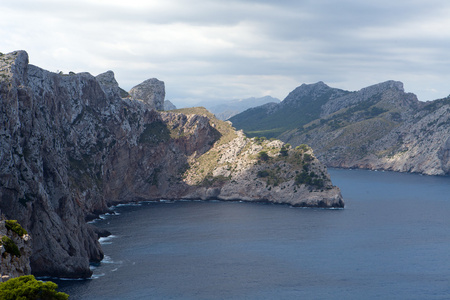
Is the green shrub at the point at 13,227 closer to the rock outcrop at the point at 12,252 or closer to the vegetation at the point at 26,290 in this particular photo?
the rock outcrop at the point at 12,252

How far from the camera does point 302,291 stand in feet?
366

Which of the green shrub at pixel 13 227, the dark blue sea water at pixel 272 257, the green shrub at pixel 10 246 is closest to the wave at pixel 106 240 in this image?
the dark blue sea water at pixel 272 257

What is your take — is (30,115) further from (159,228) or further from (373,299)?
(373,299)

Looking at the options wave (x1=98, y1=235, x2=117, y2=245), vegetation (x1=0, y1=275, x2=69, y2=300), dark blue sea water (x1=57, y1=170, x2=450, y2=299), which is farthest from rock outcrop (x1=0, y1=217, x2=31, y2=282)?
wave (x1=98, y1=235, x2=117, y2=245)

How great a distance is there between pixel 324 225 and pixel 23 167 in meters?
98.2

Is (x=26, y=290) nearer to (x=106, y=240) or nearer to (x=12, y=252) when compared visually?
(x=12, y=252)

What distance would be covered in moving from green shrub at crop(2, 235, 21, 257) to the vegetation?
14100 millimetres

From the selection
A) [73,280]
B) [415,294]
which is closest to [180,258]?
[73,280]

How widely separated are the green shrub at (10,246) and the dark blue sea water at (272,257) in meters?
26.7

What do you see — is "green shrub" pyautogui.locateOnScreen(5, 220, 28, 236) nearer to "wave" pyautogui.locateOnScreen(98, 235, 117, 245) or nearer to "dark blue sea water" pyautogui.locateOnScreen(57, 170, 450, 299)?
"dark blue sea water" pyautogui.locateOnScreen(57, 170, 450, 299)

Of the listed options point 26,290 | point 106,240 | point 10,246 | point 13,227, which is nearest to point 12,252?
point 10,246

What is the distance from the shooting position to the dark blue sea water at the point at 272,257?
11138cm

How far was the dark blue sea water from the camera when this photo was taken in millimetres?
111375

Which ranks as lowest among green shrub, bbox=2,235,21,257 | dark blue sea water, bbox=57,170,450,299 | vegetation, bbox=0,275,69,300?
dark blue sea water, bbox=57,170,450,299
